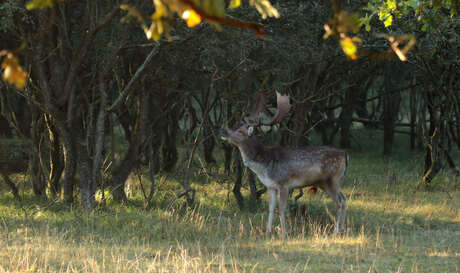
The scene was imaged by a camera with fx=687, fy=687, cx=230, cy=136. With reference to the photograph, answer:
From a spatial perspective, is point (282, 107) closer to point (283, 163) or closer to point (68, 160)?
point (283, 163)

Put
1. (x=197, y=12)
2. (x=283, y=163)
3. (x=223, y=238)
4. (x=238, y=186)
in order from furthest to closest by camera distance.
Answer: (x=238, y=186) → (x=283, y=163) → (x=223, y=238) → (x=197, y=12)

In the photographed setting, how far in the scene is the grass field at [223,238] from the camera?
781 cm

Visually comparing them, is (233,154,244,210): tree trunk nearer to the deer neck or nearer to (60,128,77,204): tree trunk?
the deer neck

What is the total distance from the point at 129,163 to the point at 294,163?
11.0ft

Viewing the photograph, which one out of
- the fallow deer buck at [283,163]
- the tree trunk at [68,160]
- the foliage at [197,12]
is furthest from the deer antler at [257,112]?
the foliage at [197,12]

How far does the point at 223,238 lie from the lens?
370 inches

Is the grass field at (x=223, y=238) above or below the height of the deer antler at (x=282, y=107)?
below

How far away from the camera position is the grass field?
781 centimetres

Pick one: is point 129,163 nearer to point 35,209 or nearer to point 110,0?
point 35,209

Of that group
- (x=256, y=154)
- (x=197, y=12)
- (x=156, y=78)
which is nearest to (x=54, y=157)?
(x=156, y=78)

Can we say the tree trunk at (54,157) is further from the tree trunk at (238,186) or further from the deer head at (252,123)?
the deer head at (252,123)

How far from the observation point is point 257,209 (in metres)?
11.9

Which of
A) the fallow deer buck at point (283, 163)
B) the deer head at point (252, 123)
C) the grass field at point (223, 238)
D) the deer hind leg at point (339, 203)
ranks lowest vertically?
the grass field at point (223, 238)

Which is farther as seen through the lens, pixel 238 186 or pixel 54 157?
pixel 54 157
